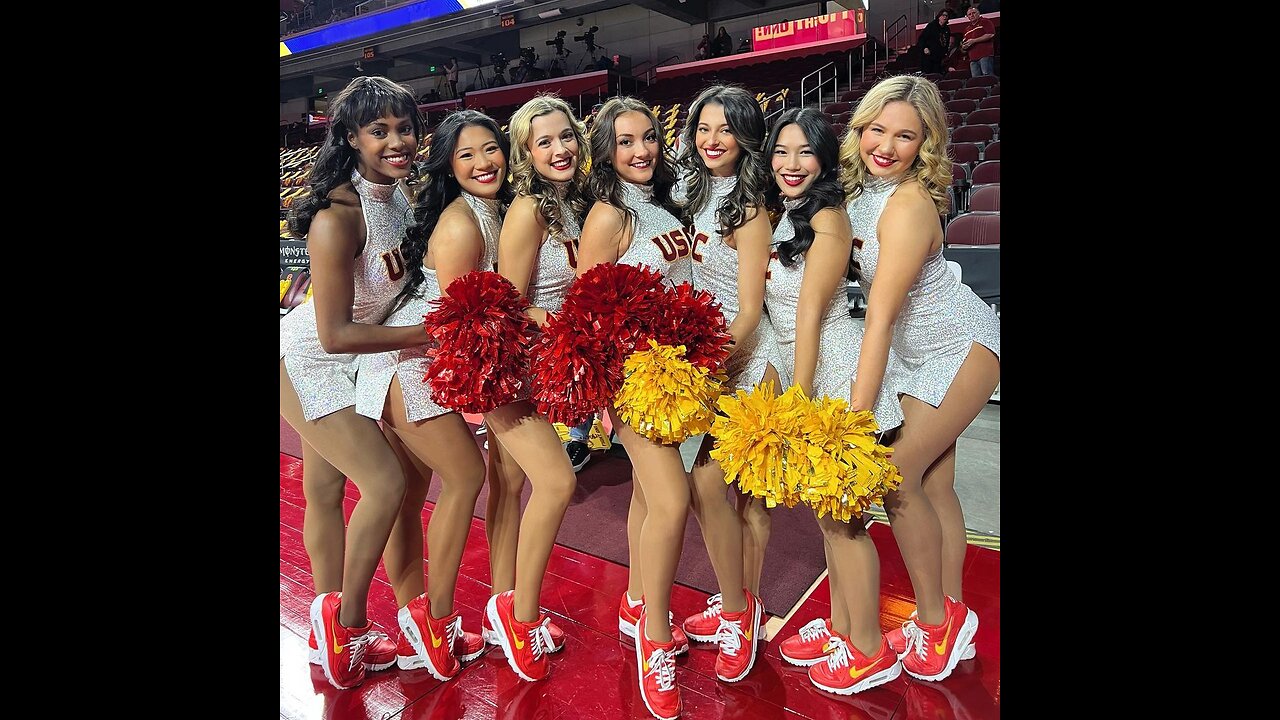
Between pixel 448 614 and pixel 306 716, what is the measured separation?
1.50ft

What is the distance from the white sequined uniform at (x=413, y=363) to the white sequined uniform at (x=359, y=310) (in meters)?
0.05

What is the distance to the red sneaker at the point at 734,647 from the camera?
7.40ft

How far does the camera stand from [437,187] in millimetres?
2148

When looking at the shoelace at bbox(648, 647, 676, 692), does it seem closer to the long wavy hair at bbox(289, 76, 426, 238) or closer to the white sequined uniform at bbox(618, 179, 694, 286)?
the white sequined uniform at bbox(618, 179, 694, 286)

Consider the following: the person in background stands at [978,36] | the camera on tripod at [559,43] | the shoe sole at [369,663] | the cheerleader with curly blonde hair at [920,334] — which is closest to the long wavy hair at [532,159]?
the camera on tripod at [559,43]

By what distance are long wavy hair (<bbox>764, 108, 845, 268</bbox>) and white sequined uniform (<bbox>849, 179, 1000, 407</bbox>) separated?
8 centimetres

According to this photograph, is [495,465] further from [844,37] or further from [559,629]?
[844,37]

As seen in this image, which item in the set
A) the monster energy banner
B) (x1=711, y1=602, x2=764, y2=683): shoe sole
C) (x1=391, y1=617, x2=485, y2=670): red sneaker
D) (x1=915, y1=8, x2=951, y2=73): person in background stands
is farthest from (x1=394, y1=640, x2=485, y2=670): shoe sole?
(x1=915, y1=8, x2=951, y2=73): person in background stands

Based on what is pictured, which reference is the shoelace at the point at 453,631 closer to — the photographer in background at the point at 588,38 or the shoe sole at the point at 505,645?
the shoe sole at the point at 505,645

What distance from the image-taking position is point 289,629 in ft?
8.41
